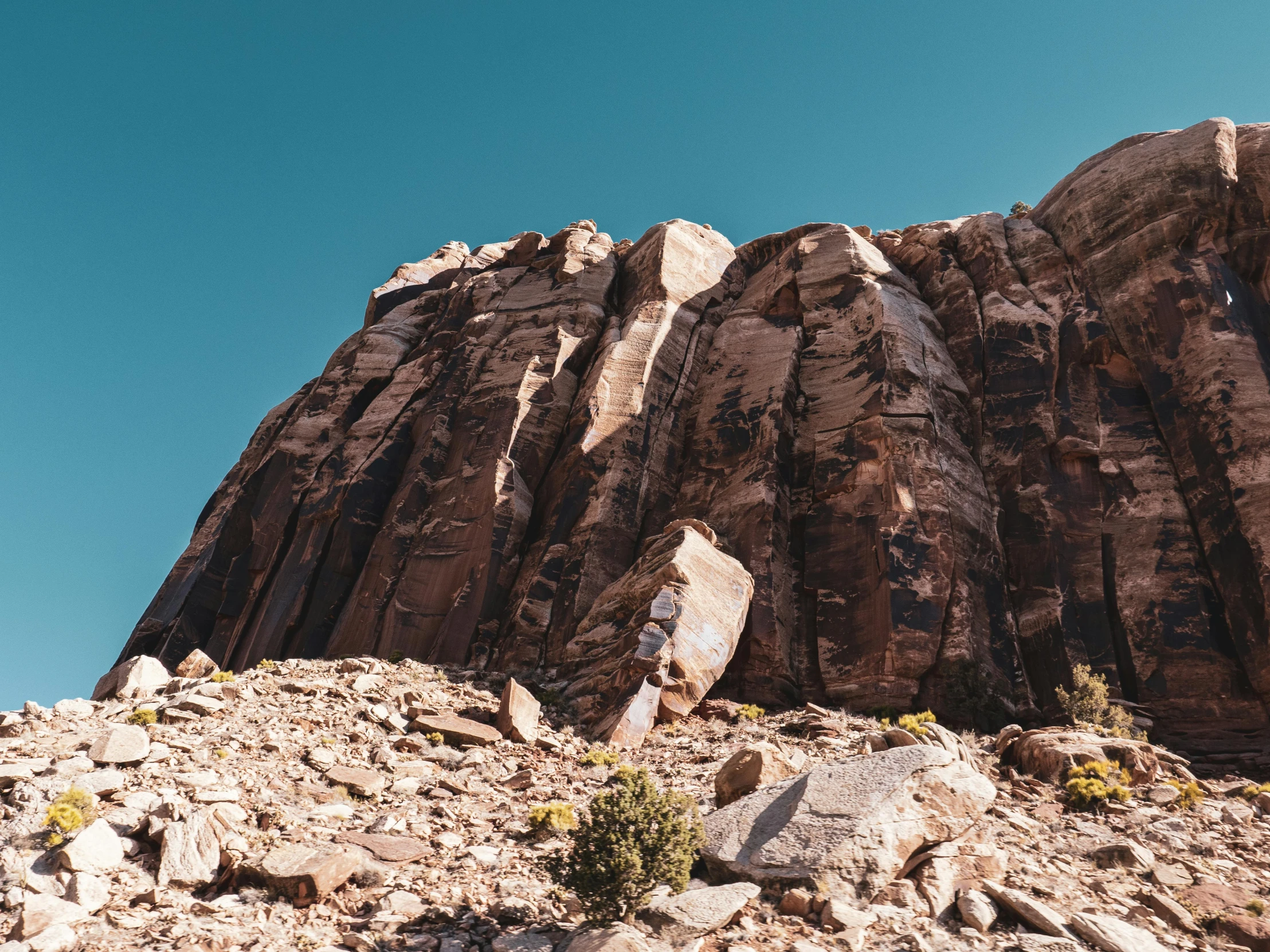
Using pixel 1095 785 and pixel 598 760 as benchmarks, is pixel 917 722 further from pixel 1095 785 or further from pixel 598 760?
pixel 598 760

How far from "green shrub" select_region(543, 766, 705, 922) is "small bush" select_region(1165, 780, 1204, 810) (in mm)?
12279

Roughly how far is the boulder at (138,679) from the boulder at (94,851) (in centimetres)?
974

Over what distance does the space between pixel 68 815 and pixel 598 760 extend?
11.8 m

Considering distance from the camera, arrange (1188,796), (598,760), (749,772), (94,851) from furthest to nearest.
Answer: (598,760) → (1188,796) → (749,772) → (94,851)

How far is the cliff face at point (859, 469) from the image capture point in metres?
30.7

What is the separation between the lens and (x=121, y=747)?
16969 mm

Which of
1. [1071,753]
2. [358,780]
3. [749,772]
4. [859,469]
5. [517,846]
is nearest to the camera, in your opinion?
[517,846]

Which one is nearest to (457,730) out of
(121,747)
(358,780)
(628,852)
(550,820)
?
(358,780)

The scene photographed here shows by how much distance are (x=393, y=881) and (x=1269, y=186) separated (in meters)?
44.5

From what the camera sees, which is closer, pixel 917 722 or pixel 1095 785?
pixel 1095 785

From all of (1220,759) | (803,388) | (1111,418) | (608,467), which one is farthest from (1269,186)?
(608,467)

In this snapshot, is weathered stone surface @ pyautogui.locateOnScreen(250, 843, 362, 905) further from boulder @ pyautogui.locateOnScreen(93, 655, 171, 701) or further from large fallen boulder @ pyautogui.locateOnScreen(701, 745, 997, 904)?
boulder @ pyautogui.locateOnScreen(93, 655, 171, 701)

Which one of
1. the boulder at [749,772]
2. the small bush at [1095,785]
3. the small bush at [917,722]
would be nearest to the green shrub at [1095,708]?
Result: the small bush at [917,722]

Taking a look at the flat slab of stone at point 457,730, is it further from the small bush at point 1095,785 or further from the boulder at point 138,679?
the small bush at point 1095,785
